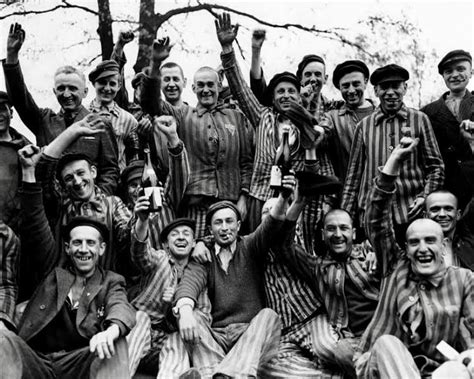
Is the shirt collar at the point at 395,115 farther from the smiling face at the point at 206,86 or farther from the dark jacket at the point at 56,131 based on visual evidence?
the dark jacket at the point at 56,131

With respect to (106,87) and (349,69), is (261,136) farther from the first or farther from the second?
(106,87)

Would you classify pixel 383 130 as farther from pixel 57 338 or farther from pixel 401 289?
pixel 57 338

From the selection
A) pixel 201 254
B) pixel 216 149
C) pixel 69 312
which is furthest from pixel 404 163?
pixel 69 312

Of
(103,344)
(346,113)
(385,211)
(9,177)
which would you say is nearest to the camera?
(103,344)

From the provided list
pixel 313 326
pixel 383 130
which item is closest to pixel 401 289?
pixel 313 326

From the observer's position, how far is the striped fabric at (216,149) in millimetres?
7910

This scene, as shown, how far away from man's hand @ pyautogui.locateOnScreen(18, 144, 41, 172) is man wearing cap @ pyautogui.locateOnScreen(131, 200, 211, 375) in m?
0.87

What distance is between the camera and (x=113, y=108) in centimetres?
820

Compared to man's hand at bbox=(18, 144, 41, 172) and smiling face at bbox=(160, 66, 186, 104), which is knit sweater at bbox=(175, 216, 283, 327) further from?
smiling face at bbox=(160, 66, 186, 104)

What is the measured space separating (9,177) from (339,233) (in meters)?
2.60

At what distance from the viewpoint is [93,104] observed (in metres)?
8.31

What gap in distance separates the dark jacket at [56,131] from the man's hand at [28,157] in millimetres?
905

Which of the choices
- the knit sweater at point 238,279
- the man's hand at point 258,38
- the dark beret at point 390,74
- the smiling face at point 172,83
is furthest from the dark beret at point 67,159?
the dark beret at point 390,74

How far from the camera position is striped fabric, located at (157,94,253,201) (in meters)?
7.91
